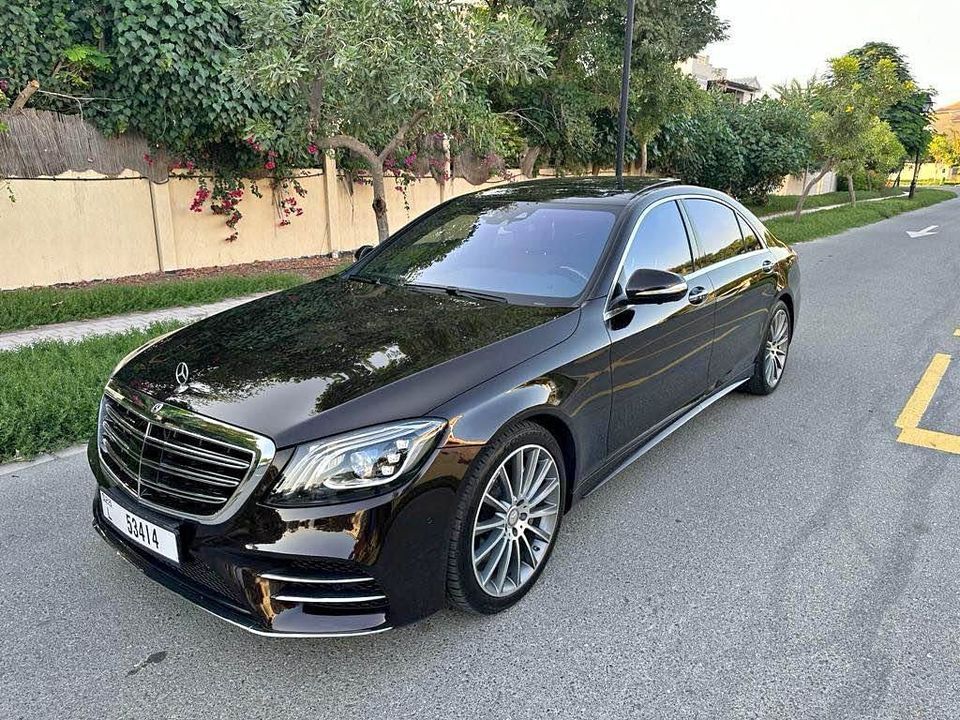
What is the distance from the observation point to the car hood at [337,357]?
92.6 inches

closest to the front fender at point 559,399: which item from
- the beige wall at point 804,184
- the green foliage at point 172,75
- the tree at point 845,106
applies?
the green foliage at point 172,75

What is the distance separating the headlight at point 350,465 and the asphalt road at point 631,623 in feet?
2.29

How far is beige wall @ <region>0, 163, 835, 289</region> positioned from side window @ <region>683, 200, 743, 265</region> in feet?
26.1

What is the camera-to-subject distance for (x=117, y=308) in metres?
7.54

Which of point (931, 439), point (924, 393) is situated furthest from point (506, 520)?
point (924, 393)

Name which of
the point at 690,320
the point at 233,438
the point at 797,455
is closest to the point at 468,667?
the point at 233,438

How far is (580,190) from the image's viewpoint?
4043mm

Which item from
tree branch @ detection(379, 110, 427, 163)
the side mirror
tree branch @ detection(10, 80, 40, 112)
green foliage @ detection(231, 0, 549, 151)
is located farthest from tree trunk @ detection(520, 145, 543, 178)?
the side mirror

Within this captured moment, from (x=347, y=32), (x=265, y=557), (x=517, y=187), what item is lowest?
Result: (x=265, y=557)

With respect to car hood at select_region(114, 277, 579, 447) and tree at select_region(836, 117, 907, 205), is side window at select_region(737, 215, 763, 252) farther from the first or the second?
tree at select_region(836, 117, 907, 205)

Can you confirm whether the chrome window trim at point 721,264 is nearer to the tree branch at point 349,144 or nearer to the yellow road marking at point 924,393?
the yellow road marking at point 924,393

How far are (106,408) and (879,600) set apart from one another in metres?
3.20

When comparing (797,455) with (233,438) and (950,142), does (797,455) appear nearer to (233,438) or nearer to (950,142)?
(233,438)

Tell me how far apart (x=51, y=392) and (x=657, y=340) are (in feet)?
12.6
